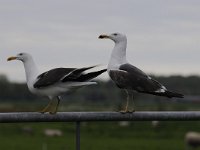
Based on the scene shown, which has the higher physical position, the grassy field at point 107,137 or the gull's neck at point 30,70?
the gull's neck at point 30,70

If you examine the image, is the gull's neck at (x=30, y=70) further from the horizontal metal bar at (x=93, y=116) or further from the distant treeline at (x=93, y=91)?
the distant treeline at (x=93, y=91)

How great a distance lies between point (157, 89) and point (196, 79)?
113680mm

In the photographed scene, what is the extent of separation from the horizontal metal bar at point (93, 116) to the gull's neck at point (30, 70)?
140 cm

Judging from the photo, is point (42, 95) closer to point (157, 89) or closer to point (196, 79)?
point (157, 89)

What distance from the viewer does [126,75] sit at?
5812 mm

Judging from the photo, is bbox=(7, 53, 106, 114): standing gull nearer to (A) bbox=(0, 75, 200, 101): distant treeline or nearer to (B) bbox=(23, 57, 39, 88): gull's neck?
(B) bbox=(23, 57, 39, 88): gull's neck

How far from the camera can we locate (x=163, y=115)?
183 inches

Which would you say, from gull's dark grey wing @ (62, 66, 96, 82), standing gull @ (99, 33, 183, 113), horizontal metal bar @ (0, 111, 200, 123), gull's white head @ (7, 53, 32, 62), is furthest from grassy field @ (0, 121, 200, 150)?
horizontal metal bar @ (0, 111, 200, 123)

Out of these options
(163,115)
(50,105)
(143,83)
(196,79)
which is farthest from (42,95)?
(196,79)

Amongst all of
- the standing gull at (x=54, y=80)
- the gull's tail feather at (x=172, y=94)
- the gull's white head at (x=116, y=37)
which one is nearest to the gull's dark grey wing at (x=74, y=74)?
the standing gull at (x=54, y=80)

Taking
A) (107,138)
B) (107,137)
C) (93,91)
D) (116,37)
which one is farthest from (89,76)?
(93,91)

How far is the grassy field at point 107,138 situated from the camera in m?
43.2

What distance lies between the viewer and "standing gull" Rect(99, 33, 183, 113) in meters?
5.73

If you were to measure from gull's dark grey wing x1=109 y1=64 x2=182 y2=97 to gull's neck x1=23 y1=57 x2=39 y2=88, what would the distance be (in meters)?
0.68
